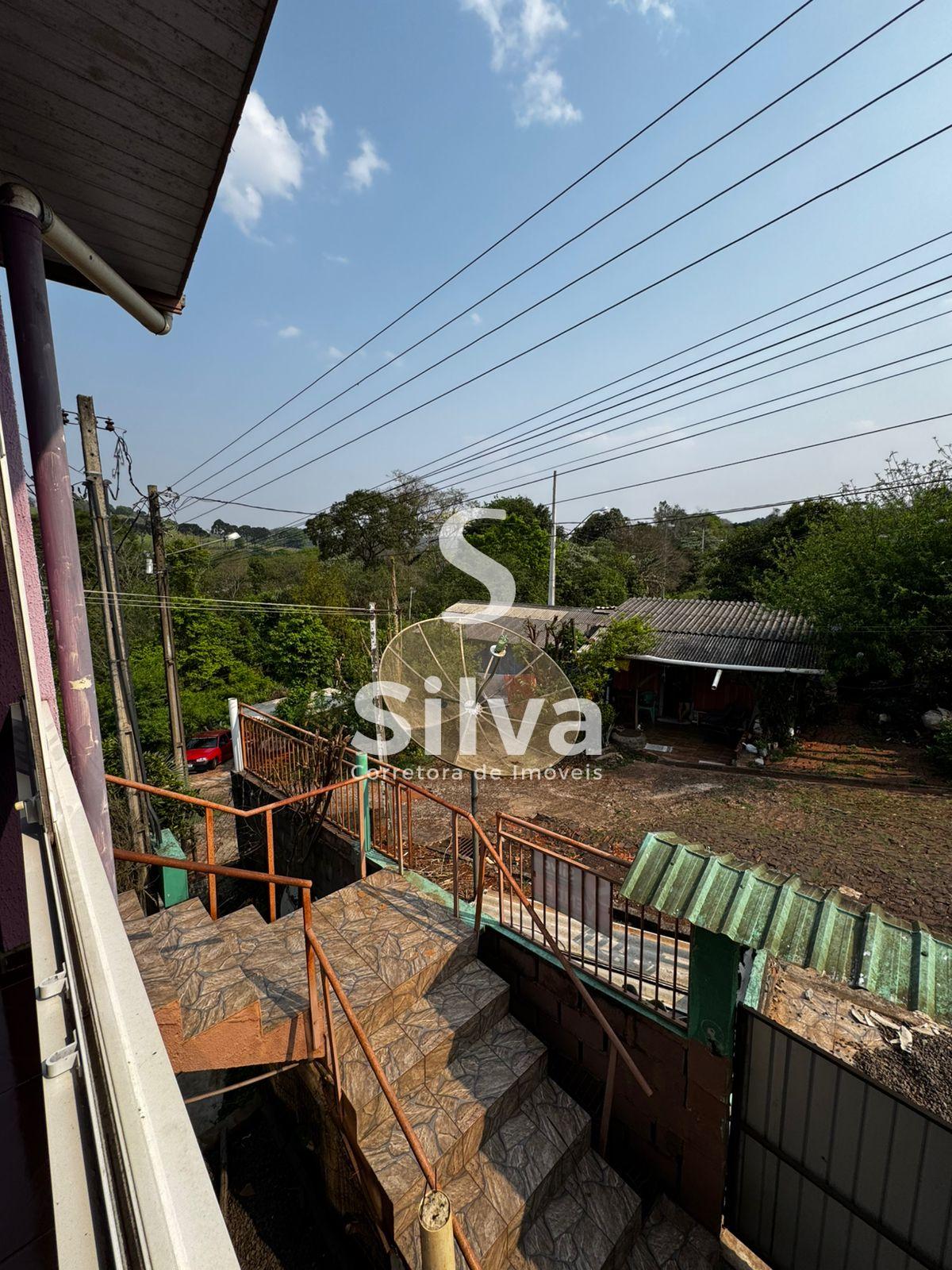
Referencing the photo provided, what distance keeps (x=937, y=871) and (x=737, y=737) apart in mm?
6164

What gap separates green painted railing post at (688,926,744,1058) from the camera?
3205mm

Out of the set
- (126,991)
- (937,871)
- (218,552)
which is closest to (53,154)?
(126,991)

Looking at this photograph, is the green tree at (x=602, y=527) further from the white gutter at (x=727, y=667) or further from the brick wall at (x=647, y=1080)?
the brick wall at (x=647, y=1080)

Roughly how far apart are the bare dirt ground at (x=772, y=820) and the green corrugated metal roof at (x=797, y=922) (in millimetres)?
5273

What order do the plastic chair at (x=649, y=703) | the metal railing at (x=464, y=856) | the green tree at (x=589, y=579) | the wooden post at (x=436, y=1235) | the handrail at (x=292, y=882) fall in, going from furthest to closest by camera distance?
1. the green tree at (x=589, y=579)
2. the plastic chair at (x=649, y=703)
3. the metal railing at (x=464, y=856)
4. the handrail at (x=292, y=882)
5. the wooden post at (x=436, y=1235)

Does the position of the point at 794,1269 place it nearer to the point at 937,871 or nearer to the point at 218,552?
the point at 937,871

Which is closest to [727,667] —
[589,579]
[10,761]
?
[10,761]

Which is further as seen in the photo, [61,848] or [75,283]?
[75,283]

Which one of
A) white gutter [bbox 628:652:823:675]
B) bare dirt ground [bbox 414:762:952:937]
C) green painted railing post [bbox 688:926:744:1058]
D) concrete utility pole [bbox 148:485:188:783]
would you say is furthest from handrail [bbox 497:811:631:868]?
white gutter [bbox 628:652:823:675]

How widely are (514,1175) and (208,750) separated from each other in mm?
14972

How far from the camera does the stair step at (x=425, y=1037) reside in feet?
10.8

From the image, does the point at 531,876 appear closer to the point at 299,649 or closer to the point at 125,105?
the point at 125,105

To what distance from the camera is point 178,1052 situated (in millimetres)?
2834

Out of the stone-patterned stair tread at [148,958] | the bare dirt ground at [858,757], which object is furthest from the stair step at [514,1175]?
the bare dirt ground at [858,757]
